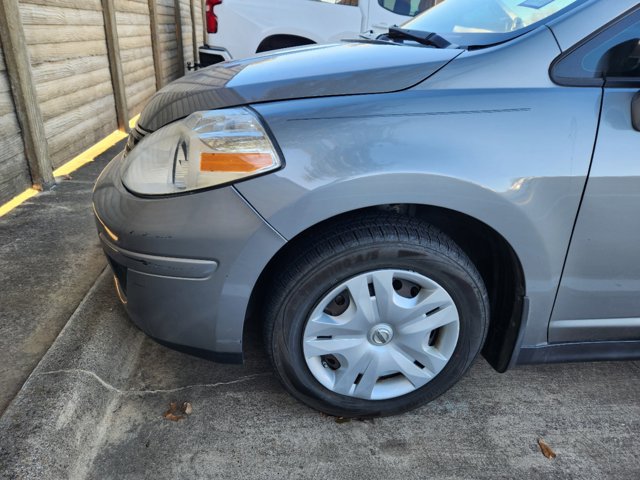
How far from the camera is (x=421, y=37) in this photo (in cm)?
230

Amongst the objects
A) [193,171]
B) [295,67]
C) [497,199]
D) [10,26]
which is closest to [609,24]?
[497,199]

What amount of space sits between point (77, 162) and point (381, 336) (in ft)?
12.6

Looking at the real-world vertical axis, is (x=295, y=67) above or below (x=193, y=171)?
above

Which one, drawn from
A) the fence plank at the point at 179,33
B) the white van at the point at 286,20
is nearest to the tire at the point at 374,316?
the white van at the point at 286,20

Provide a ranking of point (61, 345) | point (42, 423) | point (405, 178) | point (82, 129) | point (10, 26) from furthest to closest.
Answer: point (82, 129) → point (10, 26) → point (61, 345) → point (42, 423) → point (405, 178)

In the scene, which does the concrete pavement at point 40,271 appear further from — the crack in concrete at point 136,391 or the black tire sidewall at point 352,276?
the black tire sidewall at point 352,276

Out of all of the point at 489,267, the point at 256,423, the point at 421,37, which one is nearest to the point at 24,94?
the point at 421,37

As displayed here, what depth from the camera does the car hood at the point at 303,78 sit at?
174 centimetres

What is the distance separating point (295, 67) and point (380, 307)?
98 centimetres

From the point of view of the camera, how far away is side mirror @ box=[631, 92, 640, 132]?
1.65 meters

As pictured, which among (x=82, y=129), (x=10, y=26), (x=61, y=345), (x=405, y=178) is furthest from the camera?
(x=82, y=129)

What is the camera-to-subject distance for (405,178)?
163 centimetres

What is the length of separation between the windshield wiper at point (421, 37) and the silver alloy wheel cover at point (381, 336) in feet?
3.31

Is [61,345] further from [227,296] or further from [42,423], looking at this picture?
[227,296]
